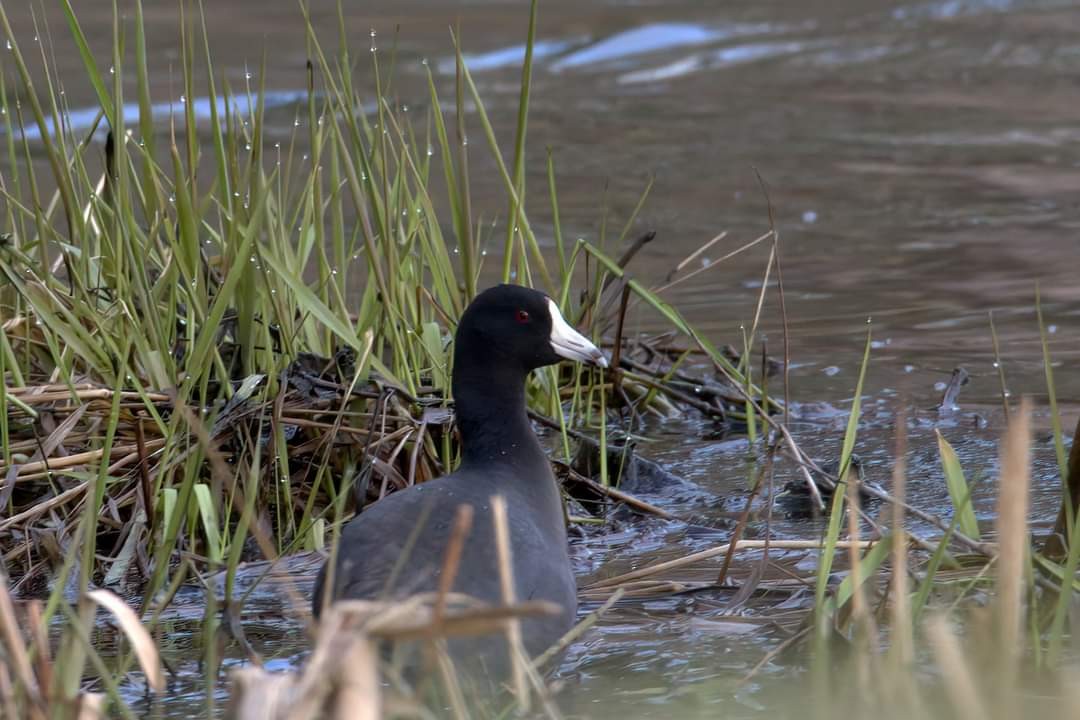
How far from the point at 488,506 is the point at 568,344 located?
580mm

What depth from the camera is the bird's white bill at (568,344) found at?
3.40m

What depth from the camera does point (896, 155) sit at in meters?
8.31

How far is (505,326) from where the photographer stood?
11.0ft

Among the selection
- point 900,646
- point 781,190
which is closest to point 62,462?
point 900,646

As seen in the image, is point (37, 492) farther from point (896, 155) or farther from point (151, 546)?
point (896, 155)

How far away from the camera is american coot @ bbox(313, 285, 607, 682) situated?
8.82 ft

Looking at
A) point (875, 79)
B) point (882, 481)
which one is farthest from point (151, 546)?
point (875, 79)

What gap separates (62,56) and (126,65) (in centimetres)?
42

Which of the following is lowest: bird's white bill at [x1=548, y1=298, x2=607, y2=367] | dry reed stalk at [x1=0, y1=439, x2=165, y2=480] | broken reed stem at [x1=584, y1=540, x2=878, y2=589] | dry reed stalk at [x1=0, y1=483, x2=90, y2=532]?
broken reed stem at [x1=584, y1=540, x2=878, y2=589]

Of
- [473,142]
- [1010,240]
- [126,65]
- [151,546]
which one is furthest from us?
[126,65]

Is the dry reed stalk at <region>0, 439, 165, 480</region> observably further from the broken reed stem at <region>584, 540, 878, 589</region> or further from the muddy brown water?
the broken reed stem at <region>584, 540, 878, 589</region>

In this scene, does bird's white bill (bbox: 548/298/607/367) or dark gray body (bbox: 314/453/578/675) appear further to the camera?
bird's white bill (bbox: 548/298/607/367)

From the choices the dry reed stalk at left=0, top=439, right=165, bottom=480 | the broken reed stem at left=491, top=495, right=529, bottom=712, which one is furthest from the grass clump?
the broken reed stem at left=491, top=495, right=529, bottom=712

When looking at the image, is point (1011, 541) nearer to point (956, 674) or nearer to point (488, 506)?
point (956, 674)
